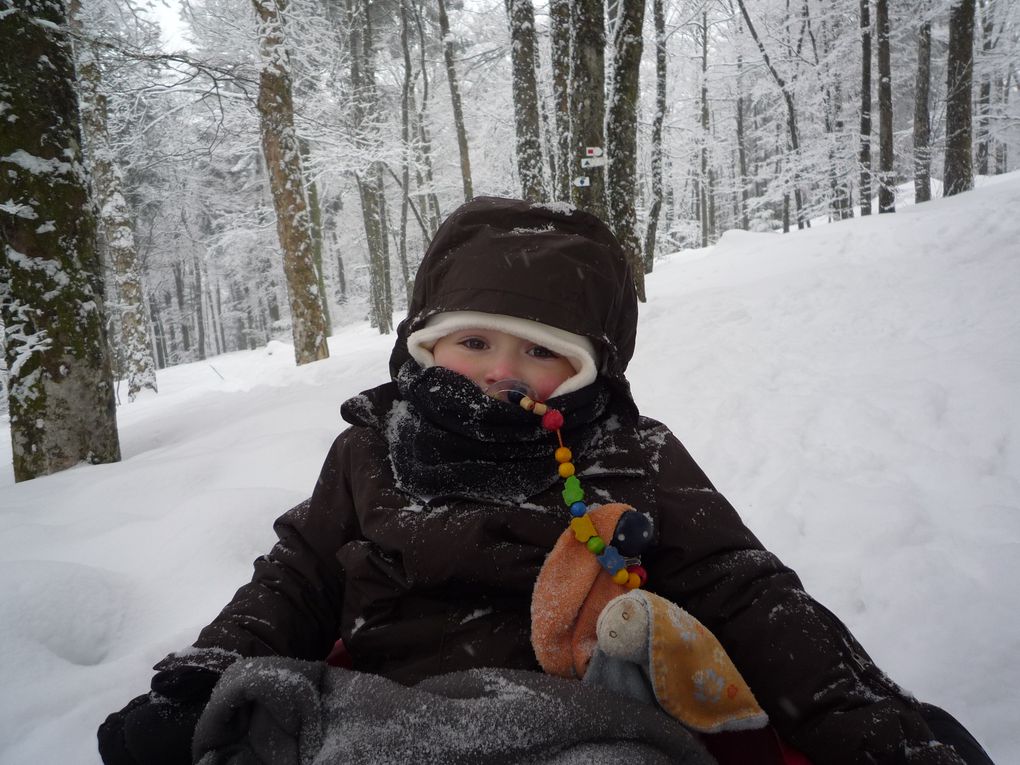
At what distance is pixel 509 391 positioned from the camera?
5.00 ft

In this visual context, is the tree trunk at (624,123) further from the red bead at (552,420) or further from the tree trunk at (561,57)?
the red bead at (552,420)

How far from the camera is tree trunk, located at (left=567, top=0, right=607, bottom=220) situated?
5.77 m

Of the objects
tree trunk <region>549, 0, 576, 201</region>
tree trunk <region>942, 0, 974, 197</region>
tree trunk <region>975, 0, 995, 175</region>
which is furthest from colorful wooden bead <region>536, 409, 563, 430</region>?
tree trunk <region>975, 0, 995, 175</region>

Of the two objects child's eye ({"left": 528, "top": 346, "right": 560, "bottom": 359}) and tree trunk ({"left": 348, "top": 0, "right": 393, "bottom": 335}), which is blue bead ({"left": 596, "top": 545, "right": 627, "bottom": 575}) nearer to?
child's eye ({"left": 528, "top": 346, "right": 560, "bottom": 359})

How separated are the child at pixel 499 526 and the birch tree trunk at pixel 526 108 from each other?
7.02 meters

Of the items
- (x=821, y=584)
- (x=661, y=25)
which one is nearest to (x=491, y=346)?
(x=821, y=584)

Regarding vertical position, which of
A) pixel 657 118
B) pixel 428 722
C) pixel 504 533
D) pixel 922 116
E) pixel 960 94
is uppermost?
pixel 657 118

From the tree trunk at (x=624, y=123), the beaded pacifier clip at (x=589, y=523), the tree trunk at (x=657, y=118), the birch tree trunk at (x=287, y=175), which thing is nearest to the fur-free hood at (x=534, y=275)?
the beaded pacifier clip at (x=589, y=523)

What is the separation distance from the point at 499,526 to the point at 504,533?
0.03m

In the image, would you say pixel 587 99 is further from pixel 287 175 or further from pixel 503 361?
pixel 503 361

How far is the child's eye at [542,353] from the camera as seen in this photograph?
1642 mm

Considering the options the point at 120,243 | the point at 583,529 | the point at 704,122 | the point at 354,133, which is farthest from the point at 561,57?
the point at 704,122

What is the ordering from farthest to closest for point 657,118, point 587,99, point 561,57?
1. point 657,118
2. point 561,57
3. point 587,99

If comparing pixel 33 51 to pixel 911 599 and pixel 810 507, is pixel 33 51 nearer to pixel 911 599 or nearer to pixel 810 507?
pixel 810 507
